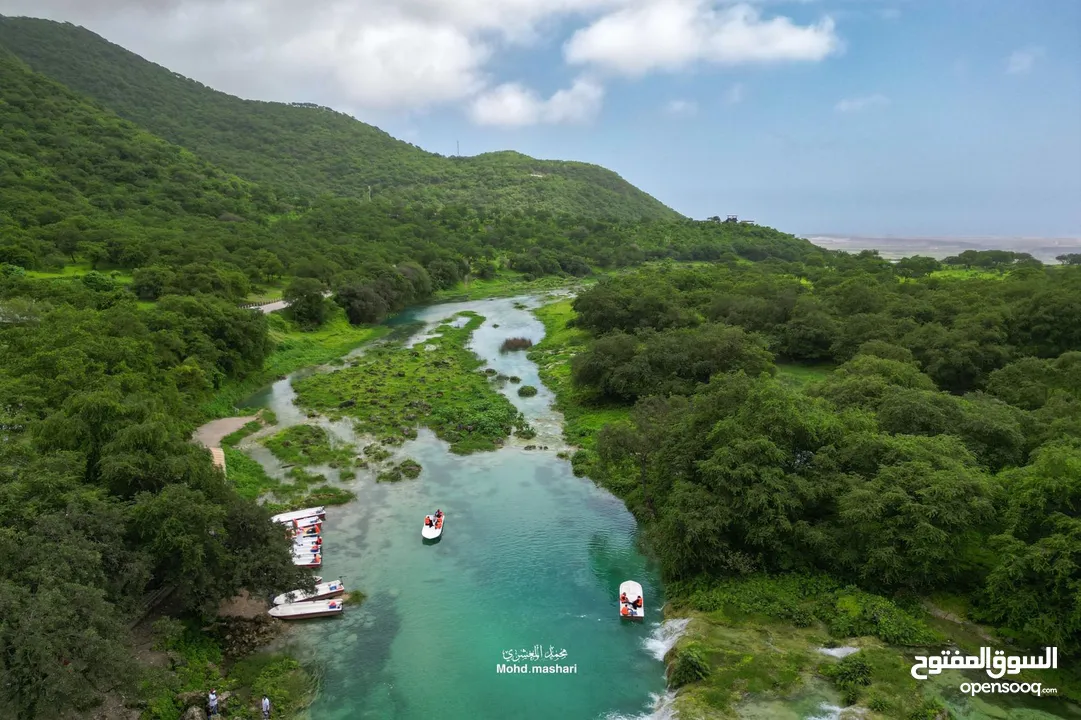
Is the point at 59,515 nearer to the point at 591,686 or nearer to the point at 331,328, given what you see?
the point at 591,686

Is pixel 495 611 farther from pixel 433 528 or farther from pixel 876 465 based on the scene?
pixel 876 465

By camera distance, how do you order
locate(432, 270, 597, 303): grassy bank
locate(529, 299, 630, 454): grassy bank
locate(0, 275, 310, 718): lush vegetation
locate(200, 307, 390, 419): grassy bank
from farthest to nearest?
locate(432, 270, 597, 303): grassy bank < locate(200, 307, 390, 419): grassy bank < locate(529, 299, 630, 454): grassy bank < locate(0, 275, 310, 718): lush vegetation

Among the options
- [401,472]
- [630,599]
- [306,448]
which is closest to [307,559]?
[401,472]

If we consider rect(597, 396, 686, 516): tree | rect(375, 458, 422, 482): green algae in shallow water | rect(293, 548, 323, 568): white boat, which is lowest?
rect(293, 548, 323, 568): white boat

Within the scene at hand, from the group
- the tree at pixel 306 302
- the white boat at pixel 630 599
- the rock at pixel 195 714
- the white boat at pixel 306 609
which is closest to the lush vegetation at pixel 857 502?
the white boat at pixel 630 599

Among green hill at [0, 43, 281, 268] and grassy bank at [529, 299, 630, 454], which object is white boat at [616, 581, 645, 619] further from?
green hill at [0, 43, 281, 268]

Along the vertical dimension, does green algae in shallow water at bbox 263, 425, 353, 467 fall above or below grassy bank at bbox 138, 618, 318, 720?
above

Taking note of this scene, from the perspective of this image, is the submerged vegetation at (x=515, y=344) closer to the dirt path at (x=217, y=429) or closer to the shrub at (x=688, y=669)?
the dirt path at (x=217, y=429)
